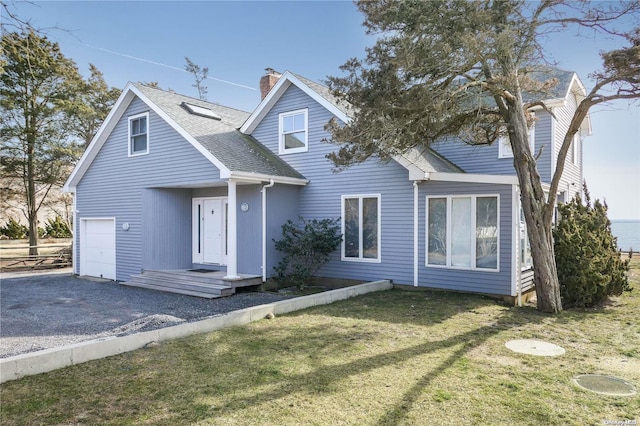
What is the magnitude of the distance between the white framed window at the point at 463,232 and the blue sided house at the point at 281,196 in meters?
0.03

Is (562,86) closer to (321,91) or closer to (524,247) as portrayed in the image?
(524,247)

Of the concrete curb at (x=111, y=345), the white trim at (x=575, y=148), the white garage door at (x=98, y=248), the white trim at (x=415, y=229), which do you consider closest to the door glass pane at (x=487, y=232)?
the white trim at (x=415, y=229)

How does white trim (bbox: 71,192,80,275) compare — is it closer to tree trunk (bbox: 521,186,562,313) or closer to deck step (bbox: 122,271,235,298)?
deck step (bbox: 122,271,235,298)

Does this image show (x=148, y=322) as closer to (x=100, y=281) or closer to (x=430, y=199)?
(x=430, y=199)

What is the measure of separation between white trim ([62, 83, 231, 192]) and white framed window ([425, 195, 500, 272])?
561cm

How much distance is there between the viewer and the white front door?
13.4 meters

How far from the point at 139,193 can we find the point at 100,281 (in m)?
3.53

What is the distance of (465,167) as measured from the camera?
1330 centimetres

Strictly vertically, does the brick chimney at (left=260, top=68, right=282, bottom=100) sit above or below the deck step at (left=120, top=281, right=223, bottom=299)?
above

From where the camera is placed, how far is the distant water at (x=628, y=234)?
22797 mm

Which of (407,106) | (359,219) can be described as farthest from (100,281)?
(407,106)

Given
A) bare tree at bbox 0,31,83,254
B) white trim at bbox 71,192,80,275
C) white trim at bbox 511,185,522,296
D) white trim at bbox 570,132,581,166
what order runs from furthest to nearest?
bare tree at bbox 0,31,83,254, white trim at bbox 71,192,80,275, white trim at bbox 570,132,581,166, white trim at bbox 511,185,522,296

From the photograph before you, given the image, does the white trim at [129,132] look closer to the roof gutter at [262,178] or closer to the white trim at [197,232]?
the white trim at [197,232]

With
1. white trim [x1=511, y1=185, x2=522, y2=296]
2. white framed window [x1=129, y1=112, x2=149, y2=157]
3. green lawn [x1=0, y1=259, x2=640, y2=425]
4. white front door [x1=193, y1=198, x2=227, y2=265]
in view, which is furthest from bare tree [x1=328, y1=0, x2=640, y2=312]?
white framed window [x1=129, y1=112, x2=149, y2=157]
